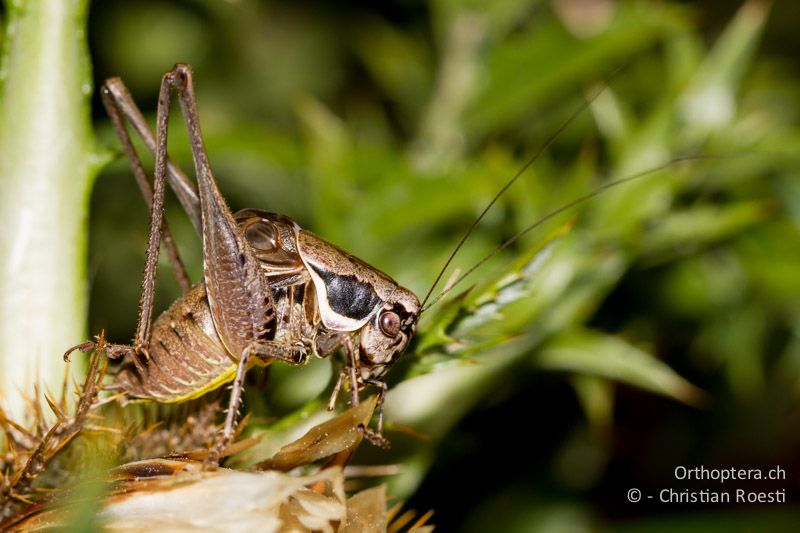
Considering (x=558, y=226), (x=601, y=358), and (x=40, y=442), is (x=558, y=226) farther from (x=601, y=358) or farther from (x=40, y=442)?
(x=40, y=442)

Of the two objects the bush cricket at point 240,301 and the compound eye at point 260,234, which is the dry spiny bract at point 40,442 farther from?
the compound eye at point 260,234

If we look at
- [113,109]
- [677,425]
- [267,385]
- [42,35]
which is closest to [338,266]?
[267,385]

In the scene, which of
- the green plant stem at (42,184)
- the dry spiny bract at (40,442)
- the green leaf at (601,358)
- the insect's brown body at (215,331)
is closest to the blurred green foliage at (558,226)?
the green leaf at (601,358)

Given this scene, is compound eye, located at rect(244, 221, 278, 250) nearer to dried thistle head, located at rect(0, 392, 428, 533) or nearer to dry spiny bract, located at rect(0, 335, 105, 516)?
dry spiny bract, located at rect(0, 335, 105, 516)

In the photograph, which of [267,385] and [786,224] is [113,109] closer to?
[267,385]

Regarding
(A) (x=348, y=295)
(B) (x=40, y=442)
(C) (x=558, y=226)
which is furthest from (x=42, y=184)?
(C) (x=558, y=226)

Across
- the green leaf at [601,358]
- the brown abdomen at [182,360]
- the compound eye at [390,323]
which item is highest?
the green leaf at [601,358]
